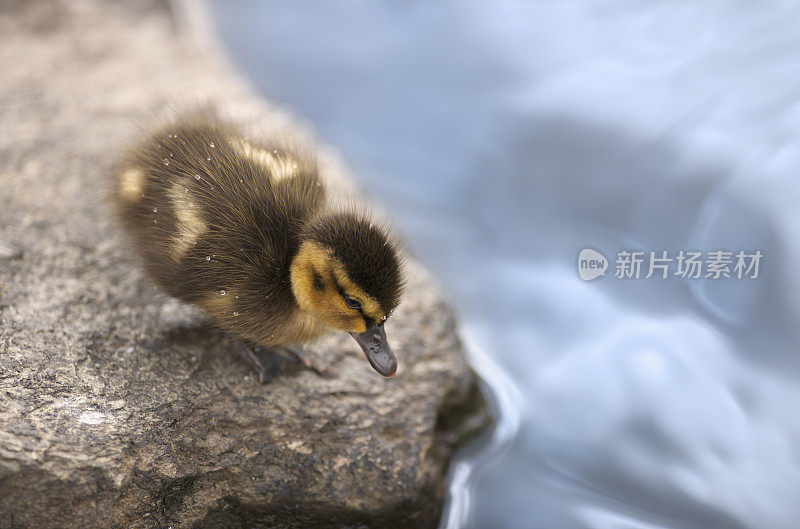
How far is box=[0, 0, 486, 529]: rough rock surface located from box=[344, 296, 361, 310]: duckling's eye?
Result: 31 cm

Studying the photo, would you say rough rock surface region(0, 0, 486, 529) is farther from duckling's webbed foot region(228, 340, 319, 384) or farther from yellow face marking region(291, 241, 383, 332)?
yellow face marking region(291, 241, 383, 332)

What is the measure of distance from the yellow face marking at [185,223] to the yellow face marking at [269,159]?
0.47 feet

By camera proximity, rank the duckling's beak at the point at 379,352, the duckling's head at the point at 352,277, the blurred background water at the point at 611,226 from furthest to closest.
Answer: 1. the blurred background water at the point at 611,226
2. the duckling's beak at the point at 379,352
3. the duckling's head at the point at 352,277

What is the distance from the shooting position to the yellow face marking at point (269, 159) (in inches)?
57.7

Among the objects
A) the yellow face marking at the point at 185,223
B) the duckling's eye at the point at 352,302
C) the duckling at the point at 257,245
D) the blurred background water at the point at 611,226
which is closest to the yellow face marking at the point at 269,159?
the duckling at the point at 257,245

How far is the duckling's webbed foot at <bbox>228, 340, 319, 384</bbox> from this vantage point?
5.02 ft

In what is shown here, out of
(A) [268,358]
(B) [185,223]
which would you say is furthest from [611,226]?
(B) [185,223]

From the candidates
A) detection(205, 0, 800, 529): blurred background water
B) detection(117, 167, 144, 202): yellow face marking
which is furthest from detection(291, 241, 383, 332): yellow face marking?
Result: detection(205, 0, 800, 529): blurred background water

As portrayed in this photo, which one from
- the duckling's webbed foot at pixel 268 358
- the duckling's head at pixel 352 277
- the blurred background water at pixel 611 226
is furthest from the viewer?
the blurred background water at pixel 611 226

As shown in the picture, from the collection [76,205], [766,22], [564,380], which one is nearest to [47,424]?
[76,205]

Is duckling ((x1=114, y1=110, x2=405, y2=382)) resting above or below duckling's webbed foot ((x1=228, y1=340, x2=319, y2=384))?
above

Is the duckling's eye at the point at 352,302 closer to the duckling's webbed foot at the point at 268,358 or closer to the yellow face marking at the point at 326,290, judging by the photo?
the yellow face marking at the point at 326,290

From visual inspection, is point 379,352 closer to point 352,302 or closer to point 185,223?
point 352,302

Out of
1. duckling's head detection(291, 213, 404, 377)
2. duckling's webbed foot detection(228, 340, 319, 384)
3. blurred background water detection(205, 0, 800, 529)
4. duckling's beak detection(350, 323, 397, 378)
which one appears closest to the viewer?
duckling's head detection(291, 213, 404, 377)
